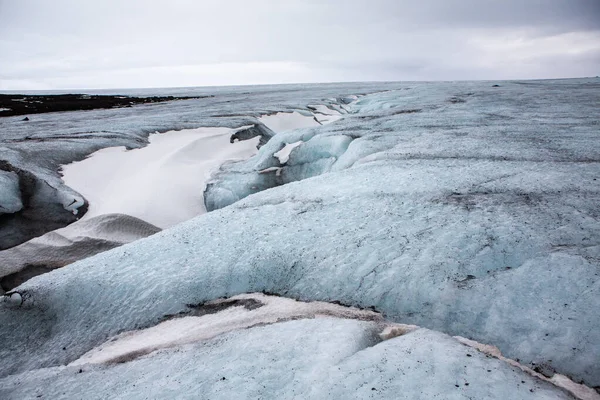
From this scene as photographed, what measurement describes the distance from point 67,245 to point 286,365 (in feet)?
13.9

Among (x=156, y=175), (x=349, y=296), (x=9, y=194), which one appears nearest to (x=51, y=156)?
(x=9, y=194)

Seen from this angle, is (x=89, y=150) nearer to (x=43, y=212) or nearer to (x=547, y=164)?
(x=43, y=212)

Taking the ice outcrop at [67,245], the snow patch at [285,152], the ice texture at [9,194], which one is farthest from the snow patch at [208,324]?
the snow patch at [285,152]

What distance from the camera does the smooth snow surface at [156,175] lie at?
605 cm

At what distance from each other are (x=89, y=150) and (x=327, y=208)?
6983 mm

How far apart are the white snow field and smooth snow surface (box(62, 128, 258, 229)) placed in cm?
260

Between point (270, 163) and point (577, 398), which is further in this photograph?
point (270, 163)

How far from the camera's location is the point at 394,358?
1791 mm

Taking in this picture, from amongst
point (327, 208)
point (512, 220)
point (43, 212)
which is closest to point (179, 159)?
point (43, 212)

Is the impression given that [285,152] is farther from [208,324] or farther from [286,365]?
[286,365]

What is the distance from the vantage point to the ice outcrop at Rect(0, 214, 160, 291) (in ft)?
14.9

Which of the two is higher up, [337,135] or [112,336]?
[337,135]

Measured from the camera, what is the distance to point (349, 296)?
8.14 feet

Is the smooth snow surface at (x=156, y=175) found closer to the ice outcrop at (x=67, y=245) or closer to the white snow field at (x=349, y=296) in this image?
the ice outcrop at (x=67, y=245)
